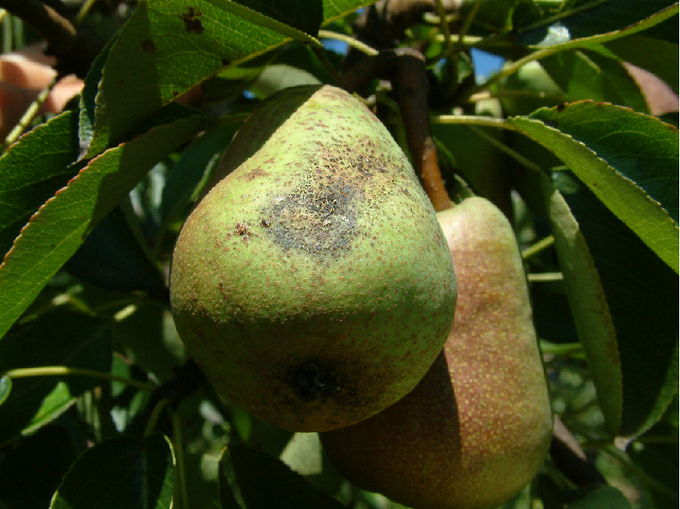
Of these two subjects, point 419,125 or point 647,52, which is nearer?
point 419,125

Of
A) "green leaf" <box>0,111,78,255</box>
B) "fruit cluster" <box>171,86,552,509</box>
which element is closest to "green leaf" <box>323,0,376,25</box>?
"fruit cluster" <box>171,86,552,509</box>

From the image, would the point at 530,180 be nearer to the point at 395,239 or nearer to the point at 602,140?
the point at 602,140

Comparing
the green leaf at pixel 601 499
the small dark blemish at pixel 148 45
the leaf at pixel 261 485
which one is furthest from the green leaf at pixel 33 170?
the green leaf at pixel 601 499

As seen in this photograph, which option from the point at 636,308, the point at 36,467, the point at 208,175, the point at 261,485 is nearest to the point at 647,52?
the point at 636,308

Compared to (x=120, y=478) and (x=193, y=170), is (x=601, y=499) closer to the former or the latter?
(x=120, y=478)

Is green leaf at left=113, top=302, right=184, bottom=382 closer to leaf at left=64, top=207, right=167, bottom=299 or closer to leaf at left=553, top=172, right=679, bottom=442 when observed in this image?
leaf at left=64, top=207, right=167, bottom=299
